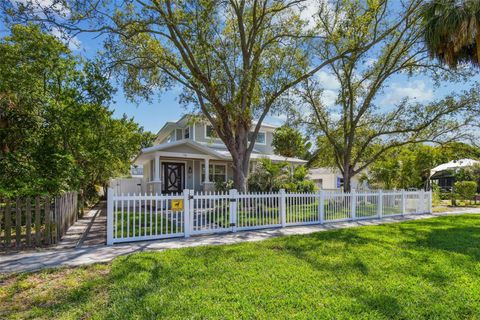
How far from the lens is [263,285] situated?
14.6 feet

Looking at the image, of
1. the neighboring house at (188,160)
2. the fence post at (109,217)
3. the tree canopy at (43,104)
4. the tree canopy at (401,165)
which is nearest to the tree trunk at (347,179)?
the tree canopy at (401,165)

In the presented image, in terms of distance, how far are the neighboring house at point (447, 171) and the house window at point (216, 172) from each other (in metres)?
14.5

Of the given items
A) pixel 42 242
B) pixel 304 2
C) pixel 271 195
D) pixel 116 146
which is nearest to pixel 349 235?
pixel 271 195

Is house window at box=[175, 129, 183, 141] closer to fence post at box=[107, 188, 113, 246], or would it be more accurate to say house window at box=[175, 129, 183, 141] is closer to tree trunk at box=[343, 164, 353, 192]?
tree trunk at box=[343, 164, 353, 192]

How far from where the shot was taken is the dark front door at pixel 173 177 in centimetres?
1941

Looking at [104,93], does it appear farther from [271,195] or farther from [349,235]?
[349,235]

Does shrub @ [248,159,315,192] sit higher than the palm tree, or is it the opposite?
the palm tree

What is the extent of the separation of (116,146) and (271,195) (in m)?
11.7

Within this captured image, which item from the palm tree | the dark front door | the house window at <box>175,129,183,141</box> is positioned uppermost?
the palm tree

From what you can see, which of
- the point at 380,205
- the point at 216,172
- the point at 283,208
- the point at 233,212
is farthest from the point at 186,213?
the point at 216,172

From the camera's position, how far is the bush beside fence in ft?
22.3

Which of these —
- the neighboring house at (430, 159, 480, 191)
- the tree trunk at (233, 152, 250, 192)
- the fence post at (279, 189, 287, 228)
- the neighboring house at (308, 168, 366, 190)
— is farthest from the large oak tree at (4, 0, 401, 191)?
the neighboring house at (308, 168, 366, 190)

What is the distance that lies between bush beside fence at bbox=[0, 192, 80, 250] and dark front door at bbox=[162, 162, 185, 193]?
11619 millimetres

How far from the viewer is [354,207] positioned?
12.4 meters
